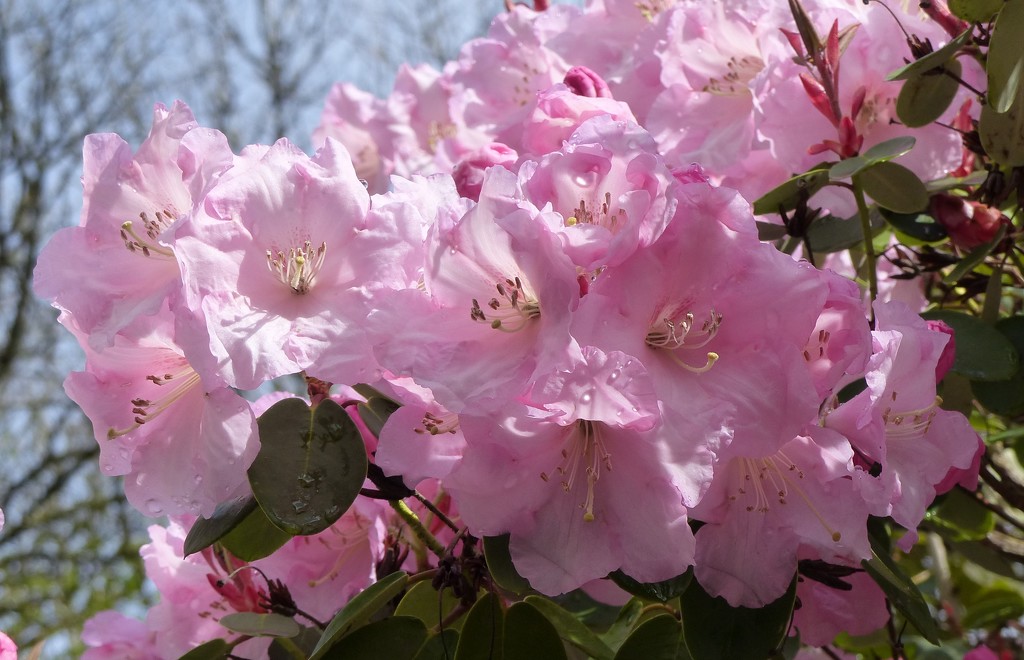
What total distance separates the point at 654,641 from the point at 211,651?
1.40 ft

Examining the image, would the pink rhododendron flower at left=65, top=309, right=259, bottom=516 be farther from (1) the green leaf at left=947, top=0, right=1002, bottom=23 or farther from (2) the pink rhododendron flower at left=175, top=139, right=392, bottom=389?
(1) the green leaf at left=947, top=0, right=1002, bottom=23

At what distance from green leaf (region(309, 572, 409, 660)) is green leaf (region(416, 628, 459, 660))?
7 centimetres

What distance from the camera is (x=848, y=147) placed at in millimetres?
1120

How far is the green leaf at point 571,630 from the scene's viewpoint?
Result: 0.93 meters

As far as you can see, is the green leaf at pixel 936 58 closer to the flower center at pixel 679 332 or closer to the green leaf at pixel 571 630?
the flower center at pixel 679 332

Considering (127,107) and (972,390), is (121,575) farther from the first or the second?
(972,390)

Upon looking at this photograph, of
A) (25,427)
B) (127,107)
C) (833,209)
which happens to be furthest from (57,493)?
(833,209)

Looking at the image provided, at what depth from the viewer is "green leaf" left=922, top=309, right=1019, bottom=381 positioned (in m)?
1.07

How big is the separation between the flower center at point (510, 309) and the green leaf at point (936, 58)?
1.64ft

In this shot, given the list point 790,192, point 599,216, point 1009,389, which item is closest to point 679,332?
point 599,216

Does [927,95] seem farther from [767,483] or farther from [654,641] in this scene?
[654,641]

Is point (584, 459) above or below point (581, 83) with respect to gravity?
below

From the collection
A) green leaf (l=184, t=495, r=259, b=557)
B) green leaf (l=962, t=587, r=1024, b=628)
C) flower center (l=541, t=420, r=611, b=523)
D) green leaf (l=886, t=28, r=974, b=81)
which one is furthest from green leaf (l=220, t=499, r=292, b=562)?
green leaf (l=962, t=587, r=1024, b=628)

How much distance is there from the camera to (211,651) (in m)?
1.00
